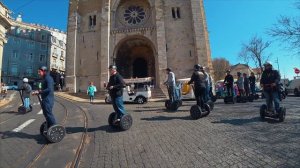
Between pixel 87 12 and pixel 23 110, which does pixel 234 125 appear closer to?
pixel 23 110

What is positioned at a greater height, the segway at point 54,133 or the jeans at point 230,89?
the jeans at point 230,89

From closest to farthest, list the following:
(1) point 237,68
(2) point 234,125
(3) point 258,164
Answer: (3) point 258,164 < (2) point 234,125 < (1) point 237,68

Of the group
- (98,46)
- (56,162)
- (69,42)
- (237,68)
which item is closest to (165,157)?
(56,162)

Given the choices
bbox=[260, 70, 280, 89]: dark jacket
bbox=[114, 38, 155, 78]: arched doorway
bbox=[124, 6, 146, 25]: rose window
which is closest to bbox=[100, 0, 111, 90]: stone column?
bbox=[114, 38, 155, 78]: arched doorway

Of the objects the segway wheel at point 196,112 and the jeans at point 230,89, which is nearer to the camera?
the segway wheel at point 196,112

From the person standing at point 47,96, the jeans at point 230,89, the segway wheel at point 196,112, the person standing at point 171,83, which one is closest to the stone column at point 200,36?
the jeans at point 230,89

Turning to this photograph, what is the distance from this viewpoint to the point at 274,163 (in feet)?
10.9

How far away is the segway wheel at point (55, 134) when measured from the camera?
4.98 m

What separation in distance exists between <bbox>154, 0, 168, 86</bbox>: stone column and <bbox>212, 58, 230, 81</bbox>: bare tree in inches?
1477

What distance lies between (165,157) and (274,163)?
171cm

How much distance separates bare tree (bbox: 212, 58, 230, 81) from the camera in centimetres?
6189

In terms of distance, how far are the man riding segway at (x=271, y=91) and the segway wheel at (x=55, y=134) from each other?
5743 millimetres

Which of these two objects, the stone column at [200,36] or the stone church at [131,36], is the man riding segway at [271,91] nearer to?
the stone church at [131,36]

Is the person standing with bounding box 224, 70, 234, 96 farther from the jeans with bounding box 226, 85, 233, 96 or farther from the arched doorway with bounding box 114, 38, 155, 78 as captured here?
the arched doorway with bounding box 114, 38, 155, 78
